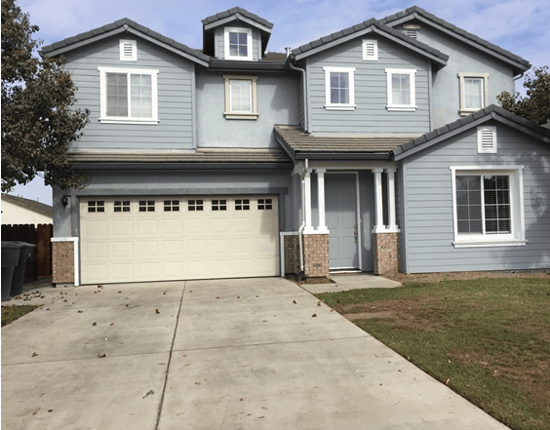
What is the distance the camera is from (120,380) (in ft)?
15.4

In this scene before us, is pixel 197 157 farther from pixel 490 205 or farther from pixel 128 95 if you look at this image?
pixel 490 205

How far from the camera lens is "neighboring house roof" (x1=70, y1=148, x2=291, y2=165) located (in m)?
12.0

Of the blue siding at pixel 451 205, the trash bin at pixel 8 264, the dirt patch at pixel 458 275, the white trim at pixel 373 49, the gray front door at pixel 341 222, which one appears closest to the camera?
the trash bin at pixel 8 264

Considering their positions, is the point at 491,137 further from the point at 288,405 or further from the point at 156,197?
the point at 288,405

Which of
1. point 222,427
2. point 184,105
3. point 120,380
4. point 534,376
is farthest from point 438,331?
point 184,105

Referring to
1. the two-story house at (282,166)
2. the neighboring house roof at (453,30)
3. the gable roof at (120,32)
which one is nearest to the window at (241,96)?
the two-story house at (282,166)

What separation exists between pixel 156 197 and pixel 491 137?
9.11m

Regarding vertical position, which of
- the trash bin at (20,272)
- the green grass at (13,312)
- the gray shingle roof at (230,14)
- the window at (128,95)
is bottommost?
the green grass at (13,312)

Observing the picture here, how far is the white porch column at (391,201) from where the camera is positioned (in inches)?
475

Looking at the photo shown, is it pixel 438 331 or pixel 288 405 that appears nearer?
pixel 288 405

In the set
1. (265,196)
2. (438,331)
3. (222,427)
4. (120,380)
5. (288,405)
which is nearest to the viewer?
(222,427)

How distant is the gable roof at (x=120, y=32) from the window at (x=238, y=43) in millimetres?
1353

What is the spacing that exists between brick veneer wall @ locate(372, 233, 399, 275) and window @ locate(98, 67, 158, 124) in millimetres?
7029

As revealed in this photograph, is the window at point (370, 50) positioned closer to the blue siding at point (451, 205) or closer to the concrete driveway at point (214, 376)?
the blue siding at point (451, 205)
